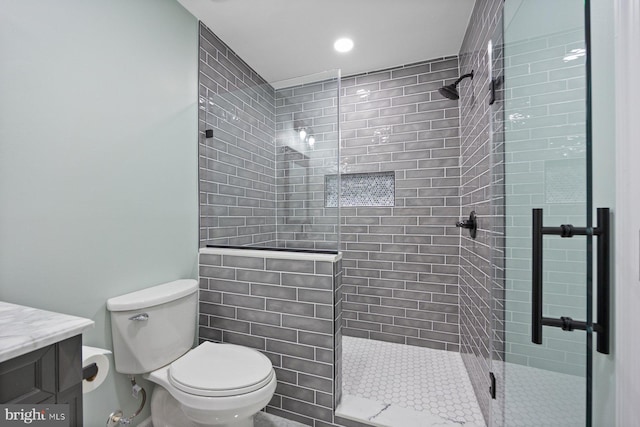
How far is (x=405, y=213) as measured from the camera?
262 cm

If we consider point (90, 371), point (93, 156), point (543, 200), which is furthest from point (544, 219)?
point (93, 156)

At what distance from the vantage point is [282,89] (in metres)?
2.15

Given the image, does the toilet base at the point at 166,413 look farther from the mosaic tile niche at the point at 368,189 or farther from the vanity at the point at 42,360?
the mosaic tile niche at the point at 368,189

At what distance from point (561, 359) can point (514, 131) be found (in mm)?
835

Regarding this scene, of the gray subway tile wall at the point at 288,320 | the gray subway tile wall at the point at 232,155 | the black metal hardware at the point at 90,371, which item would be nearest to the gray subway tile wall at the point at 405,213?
the gray subway tile wall at the point at 232,155

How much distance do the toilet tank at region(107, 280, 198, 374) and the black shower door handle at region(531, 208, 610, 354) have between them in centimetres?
162

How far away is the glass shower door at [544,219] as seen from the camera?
0.72 metres

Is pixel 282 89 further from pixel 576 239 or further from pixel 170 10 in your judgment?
pixel 576 239

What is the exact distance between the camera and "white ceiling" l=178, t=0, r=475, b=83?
192cm

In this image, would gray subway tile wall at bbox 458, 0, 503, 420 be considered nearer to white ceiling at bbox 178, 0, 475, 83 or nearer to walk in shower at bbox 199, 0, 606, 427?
walk in shower at bbox 199, 0, 606, 427

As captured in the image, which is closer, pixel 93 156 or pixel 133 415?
pixel 93 156

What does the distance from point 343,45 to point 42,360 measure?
256cm

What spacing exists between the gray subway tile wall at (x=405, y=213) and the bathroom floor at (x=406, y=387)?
8.9 inches

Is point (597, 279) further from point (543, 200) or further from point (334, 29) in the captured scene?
point (334, 29)
